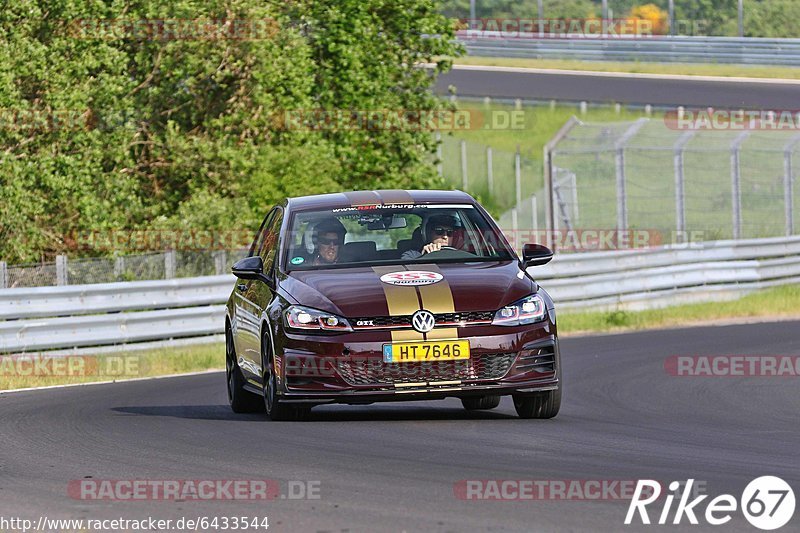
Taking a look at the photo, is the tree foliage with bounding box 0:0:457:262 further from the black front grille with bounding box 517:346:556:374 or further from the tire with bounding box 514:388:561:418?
the black front grille with bounding box 517:346:556:374

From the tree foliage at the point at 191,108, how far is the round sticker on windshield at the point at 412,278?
14.5 metres

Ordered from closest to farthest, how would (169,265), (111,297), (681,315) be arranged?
(111,297)
(169,265)
(681,315)

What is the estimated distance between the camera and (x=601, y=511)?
6938 millimetres

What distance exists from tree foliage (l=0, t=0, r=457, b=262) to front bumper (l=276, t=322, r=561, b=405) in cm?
1459

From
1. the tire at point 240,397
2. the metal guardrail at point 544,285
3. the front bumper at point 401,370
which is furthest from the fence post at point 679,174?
the front bumper at point 401,370

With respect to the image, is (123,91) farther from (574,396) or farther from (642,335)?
(574,396)

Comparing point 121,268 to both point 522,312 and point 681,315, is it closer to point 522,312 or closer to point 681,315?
point 681,315

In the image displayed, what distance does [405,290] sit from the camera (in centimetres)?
1053

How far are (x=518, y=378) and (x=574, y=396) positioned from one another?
2807mm

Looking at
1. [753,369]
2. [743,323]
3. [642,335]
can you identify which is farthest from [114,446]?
[743,323]

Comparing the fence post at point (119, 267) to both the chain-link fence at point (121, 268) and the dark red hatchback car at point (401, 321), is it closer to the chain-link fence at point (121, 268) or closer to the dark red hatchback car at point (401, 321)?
the chain-link fence at point (121, 268)

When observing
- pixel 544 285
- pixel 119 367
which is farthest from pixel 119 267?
pixel 544 285

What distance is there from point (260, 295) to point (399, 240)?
42.2 inches

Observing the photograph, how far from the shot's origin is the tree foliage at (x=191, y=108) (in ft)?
82.8
